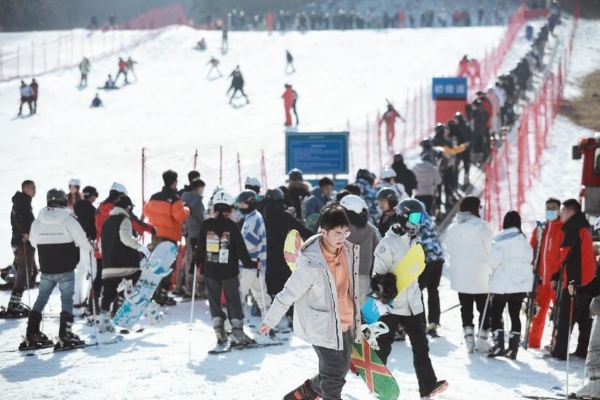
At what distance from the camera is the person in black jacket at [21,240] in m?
11.0

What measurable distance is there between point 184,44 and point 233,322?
39780 mm

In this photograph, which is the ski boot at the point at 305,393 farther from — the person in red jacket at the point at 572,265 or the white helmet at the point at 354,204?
the person in red jacket at the point at 572,265

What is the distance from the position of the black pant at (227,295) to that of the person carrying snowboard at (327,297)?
116 inches

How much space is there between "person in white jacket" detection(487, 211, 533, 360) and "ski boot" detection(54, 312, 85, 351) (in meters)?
3.84

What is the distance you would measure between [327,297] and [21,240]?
5.84 metres

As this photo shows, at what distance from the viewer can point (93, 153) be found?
26.8 m

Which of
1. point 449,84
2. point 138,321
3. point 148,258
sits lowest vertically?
point 138,321

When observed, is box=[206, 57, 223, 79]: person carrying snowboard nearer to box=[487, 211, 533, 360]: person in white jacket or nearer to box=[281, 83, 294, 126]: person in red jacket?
box=[281, 83, 294, 126]: person in red jacket

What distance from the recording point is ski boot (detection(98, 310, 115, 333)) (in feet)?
33.5

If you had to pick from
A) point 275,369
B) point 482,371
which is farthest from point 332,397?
point 482,371

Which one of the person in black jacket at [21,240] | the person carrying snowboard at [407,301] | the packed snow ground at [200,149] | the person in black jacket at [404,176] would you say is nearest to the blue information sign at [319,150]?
the person in black jacket at [404,176]

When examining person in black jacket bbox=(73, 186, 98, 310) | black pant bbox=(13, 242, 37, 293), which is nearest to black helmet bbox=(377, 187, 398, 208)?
person in black jacket bbox=(73, 186, 98, 310)

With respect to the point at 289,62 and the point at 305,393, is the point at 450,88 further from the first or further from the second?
the point at 289,62

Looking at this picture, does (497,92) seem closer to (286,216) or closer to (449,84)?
(449,84)
